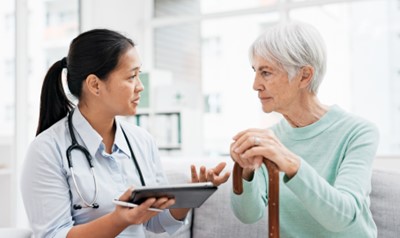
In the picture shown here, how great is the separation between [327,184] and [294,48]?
0.41 m

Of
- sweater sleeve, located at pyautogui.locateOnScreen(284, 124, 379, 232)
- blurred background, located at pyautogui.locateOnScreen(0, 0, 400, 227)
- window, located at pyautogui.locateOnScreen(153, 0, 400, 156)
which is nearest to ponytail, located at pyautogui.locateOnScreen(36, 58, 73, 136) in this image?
sweater sleeve, located at pyautogui.locateOnScreen(284, 124, 379, 232)

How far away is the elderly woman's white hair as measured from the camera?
4.89 ft

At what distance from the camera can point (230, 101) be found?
5.35 m

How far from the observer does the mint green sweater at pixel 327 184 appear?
4.19ft

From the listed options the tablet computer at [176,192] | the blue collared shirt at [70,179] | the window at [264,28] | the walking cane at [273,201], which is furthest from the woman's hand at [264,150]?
the window at [264,28]

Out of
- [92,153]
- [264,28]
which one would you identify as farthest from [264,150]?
[264,28]

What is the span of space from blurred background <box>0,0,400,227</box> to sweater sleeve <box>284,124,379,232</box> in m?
3.14

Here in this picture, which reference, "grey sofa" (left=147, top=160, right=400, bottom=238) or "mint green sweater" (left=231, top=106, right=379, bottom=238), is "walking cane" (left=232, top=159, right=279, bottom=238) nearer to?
"mint green sweater" (left=231, top=106, right=379, bottom=238)

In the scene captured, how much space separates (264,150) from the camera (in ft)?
3.97

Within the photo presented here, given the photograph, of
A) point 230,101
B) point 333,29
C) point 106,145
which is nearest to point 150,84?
point 230,101

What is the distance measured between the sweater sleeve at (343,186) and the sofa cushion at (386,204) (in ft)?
0.81

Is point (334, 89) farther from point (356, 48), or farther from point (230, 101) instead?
point (230, 101)

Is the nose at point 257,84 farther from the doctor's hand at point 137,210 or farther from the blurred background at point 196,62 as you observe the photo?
the blurred background at point 196,62

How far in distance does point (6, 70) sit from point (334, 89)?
2798 millimetres
